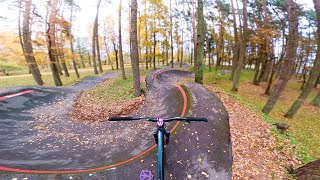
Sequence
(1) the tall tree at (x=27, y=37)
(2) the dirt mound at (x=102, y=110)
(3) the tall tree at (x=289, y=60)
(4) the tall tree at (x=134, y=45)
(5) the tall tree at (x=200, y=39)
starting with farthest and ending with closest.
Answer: (1) the tall tree at (x=27, y=37), (5) the tall tree at (x=200, y=39), (4) the tall tree at (x=134, y=45), (3) the tall tree at (x=289, y=60), (2) the dirt mound at (x=102, y=110)

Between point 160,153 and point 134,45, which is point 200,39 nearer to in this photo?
point 134,45

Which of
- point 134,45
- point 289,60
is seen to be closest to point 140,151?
point 134,45

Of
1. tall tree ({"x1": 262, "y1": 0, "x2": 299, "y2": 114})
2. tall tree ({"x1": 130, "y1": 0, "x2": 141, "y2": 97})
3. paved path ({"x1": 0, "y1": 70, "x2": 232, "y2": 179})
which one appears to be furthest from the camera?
tall tree ({"x1": 130, "y1": 0, "x2": 141, "y2": 97})

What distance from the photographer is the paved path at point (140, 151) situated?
492 cm

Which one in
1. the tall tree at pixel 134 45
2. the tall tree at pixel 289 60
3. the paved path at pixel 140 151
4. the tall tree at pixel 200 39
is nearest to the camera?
the paved path at pixel 140 151

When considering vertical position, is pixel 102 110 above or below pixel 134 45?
below

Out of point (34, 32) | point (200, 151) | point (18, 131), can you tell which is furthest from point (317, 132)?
point (34, 32)

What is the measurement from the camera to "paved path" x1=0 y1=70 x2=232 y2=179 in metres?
4.92

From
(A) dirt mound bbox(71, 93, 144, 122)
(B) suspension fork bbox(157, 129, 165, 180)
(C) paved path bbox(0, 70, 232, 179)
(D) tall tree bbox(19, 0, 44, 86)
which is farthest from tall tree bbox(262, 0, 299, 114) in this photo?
(D) tall tree bbox(19, 0, 44, 86)

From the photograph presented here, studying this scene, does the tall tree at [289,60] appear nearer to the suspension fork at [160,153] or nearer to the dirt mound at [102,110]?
the dirt mound at [102,110]

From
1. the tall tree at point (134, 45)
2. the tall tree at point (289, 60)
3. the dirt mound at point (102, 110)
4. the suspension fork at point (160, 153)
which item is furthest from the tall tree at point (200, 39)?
the suspension fork at point (160, 153)

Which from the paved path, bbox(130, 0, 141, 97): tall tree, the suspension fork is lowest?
the paved path

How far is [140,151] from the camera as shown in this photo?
19.7 feet

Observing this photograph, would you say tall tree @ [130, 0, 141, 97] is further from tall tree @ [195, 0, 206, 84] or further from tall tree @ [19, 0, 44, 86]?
tall tree @ [19, 0, 44, 86]
